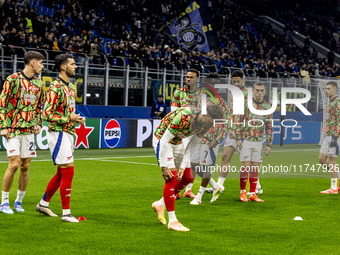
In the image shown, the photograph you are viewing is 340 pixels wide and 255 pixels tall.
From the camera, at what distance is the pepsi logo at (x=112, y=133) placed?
20312 millimetres

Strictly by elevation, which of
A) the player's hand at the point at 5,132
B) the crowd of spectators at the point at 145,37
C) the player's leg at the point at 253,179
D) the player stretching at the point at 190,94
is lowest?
the player's leg at the point at 253,179

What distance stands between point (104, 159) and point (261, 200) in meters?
7.45

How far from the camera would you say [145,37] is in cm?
3053

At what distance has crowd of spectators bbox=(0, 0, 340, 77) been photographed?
23375 millimetres

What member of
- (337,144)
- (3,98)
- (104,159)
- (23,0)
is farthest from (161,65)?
(3,98)

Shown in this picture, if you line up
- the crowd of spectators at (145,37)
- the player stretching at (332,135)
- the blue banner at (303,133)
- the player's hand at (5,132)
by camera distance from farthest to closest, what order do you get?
the blue banner at (303,133), the crowd of spectators at (145,37), the player stretching at (332,135), the player's hand at (5,132)

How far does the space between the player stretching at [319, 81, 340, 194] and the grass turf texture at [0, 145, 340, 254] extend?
566 mm

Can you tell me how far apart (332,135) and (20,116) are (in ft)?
20.8

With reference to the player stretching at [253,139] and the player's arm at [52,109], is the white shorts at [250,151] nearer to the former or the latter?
the player stretching at [253,139]

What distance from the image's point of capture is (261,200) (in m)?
10.5

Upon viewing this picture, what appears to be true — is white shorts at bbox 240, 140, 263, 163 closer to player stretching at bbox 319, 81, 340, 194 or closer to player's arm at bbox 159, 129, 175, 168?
player stretching at bbox 319, 81, 340, 194

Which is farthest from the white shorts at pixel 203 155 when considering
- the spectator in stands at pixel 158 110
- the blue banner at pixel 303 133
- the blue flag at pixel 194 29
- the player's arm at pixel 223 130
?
the blue flag at pixel 194 29

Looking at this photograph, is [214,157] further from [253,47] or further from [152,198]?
[253,47]

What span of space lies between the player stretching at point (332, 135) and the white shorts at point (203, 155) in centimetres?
266
